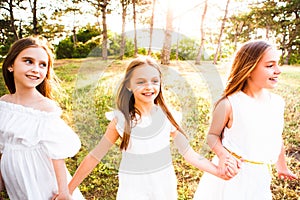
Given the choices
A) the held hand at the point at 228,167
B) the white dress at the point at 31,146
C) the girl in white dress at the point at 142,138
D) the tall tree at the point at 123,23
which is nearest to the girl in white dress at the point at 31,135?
the white dress at the point at 31,146

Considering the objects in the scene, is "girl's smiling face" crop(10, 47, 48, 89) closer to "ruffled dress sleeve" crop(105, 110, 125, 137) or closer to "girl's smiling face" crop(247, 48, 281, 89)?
"ruffled dress sleeve" crop(105, 110, 125, 137)

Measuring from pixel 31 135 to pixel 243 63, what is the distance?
100cm

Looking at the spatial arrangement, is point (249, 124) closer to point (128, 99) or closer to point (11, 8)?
point (128, 99)

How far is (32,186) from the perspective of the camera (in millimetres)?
1390

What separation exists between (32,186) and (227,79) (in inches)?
40.6

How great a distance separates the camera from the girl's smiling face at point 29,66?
136 cm

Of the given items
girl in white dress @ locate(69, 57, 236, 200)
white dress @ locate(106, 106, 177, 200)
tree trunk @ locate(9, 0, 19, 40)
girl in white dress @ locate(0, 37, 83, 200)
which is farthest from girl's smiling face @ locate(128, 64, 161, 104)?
tree trunk @ locate(9, 0, 19, 40)

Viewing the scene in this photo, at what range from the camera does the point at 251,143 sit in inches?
60.3

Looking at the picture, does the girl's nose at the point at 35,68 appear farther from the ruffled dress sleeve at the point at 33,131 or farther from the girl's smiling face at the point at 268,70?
the girl's smiling face at the point at 268,70

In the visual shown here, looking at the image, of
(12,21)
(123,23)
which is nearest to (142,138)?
(123,23)

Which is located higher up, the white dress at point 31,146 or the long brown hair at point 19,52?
the long brown hair at point 19,52

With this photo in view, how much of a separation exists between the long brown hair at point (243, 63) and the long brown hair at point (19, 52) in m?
0.82

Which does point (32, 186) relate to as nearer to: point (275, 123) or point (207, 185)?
point (207, 185)

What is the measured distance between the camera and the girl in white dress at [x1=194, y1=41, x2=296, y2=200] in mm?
1524
